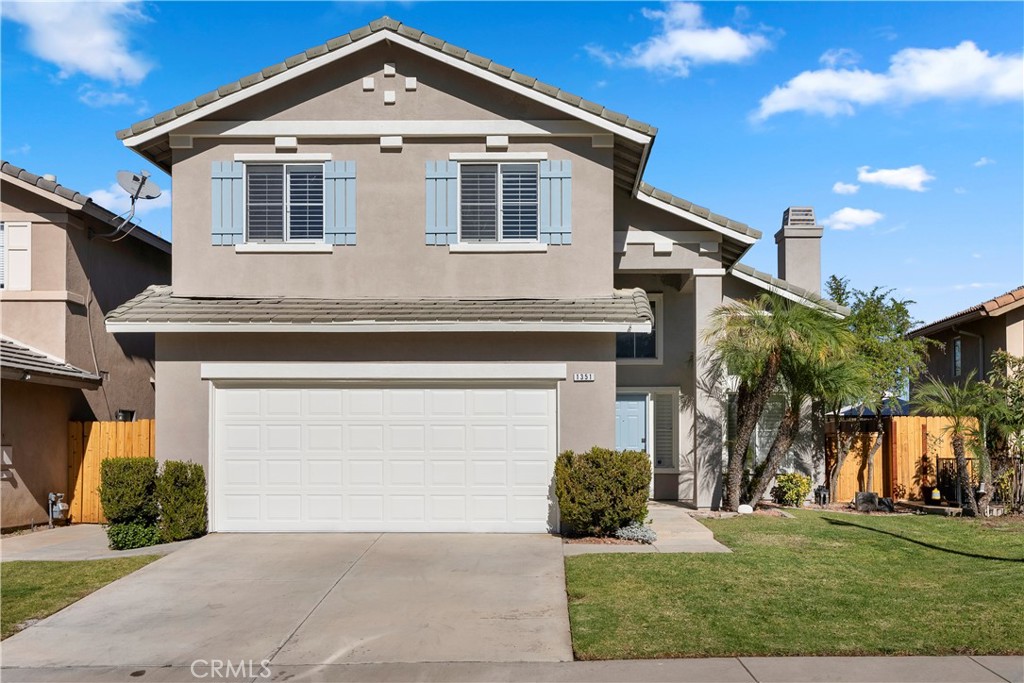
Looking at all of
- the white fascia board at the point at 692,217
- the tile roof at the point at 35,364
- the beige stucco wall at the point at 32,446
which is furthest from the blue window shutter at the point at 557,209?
the beige stucco wall at the point at 32,446

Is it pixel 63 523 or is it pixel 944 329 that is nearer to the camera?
pixel 63 523

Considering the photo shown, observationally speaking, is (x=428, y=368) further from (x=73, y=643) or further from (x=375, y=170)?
(x=73, y=643)

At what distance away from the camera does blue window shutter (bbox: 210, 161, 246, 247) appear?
43.1ft

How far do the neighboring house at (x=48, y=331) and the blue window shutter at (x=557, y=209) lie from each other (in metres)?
8.15

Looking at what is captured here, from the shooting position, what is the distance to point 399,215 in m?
13.1

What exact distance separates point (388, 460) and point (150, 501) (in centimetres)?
339

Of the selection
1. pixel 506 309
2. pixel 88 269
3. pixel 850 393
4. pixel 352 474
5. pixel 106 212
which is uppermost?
pixel 106 212

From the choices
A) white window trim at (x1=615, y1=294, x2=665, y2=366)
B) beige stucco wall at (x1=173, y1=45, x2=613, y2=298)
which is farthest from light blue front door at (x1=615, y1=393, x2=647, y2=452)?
beige stucco wall at (x1=173, y1=45, x2=613, y2=298)

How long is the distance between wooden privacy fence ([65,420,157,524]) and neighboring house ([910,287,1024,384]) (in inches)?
603

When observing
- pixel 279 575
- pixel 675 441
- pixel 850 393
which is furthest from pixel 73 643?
pixel 850 393

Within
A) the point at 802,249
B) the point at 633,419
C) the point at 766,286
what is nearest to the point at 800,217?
the point at 802,249

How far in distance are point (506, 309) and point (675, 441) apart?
5.57 m

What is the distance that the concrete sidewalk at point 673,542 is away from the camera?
11109 millimetres

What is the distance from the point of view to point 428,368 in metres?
12.6
